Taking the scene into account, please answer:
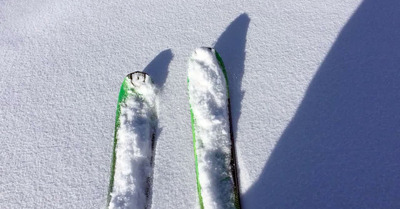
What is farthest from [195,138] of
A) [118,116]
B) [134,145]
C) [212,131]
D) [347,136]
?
[347,136]

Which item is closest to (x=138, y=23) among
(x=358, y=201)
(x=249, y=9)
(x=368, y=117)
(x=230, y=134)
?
(x=249, y=9)

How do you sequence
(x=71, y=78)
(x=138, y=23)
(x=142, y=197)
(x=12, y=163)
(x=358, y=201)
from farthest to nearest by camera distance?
(x=138, y=23) < (x=71, y=78) < (x=12, y=163) < (x=142, y=197) < (x=358, y=201)

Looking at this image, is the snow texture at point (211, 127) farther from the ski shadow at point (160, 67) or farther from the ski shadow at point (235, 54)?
the ski shadow at point (160, 67)

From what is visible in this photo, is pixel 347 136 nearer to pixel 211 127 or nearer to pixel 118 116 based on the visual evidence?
pixel 211 127

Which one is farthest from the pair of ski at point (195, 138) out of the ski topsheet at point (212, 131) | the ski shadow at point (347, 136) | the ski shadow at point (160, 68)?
the ski shadow at point (347, 136)

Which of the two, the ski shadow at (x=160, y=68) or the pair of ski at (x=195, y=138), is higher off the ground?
the ski shadow at (x=160, y=68)

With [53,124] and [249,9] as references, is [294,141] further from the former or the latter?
[53,124]
